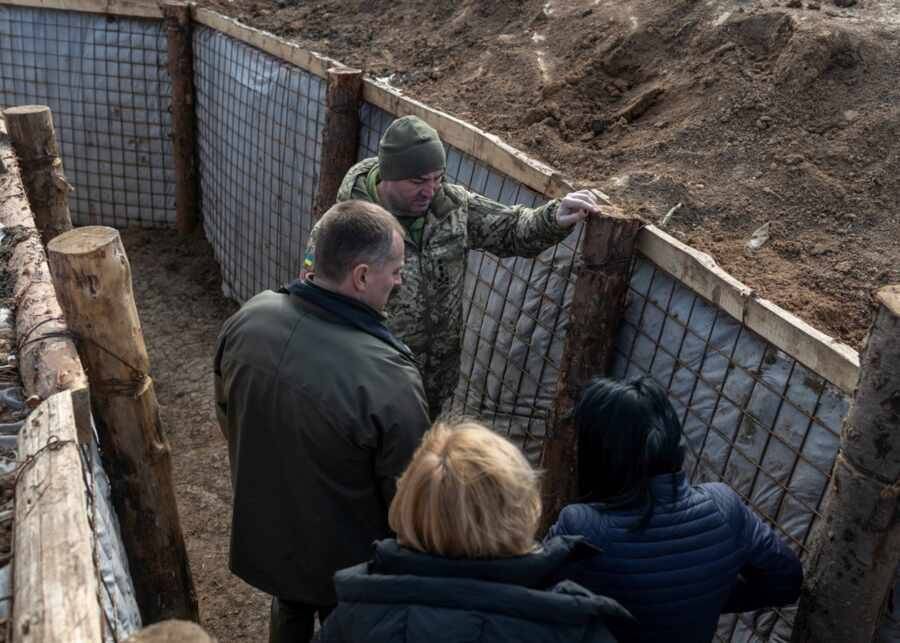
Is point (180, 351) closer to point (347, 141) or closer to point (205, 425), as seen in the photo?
point (205, 425)

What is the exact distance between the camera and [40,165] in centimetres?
504

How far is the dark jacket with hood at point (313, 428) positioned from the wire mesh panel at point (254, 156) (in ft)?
12.4

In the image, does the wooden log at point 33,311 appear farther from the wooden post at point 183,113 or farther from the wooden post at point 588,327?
the wooden post at point 183,113

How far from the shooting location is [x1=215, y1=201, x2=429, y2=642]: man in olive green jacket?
2.57 metres

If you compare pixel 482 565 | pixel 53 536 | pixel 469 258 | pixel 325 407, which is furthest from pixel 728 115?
pixel 53 536

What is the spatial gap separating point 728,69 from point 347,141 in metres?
2.31

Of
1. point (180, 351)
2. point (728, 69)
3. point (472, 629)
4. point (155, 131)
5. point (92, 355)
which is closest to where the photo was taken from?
point (472, 629)

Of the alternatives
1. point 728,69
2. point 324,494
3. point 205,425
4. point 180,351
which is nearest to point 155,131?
point 180,351

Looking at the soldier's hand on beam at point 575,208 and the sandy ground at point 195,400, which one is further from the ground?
the soldier's hand on beam at point 575,208

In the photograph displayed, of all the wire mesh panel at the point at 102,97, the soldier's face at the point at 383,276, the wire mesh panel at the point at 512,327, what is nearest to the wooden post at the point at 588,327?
the wire mesh panel at the point at 512,327

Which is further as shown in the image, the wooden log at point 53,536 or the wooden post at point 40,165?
the wooden post at point 40,165

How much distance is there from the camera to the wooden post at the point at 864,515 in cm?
209

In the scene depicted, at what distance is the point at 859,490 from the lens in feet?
7.22

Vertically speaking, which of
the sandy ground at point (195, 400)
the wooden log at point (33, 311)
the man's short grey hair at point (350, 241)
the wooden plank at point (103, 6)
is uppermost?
the man's short grey hair at point (350, 241)
